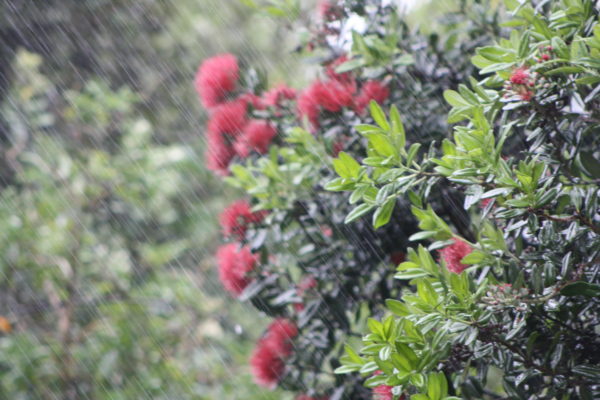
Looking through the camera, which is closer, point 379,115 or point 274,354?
point 379,115

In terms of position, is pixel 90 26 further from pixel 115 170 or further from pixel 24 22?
pixel 115 170

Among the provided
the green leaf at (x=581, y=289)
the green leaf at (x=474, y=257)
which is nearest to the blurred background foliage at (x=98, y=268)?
the green leaf at (x=474, y=257)

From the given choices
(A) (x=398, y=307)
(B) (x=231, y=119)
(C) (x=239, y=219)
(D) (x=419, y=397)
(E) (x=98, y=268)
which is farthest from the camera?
(E) (x=98, y=268)

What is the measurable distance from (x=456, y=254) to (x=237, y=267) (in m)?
0.71

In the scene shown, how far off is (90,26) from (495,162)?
436 centimetres

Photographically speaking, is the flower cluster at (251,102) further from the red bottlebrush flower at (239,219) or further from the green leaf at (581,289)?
the green leaf at (581,289)

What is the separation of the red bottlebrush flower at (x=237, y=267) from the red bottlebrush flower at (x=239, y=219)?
0.17ft

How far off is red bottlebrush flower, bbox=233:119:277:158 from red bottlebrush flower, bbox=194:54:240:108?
152mm

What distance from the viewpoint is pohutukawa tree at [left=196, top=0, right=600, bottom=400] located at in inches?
41.6

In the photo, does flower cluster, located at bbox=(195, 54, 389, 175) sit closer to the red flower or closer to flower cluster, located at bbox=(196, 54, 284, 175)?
flower cluster, located at bbox=(196, 54, 284, 175)

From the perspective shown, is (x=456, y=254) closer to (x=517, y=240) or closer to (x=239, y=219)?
(x=517, y=240)

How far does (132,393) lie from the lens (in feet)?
8.87

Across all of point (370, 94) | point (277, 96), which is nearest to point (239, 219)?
point (277, 96)

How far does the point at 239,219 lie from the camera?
1.71 metres
